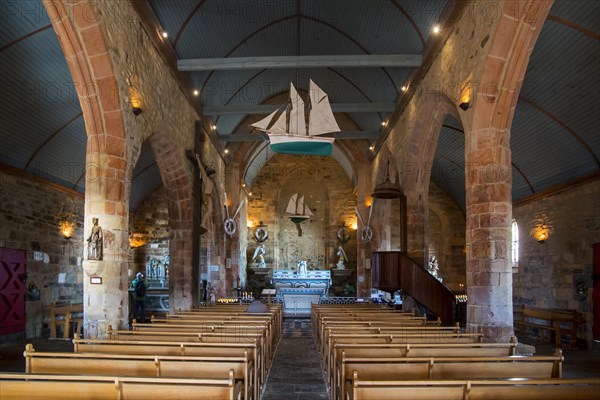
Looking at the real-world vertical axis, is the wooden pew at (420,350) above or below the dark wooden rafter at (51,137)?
below

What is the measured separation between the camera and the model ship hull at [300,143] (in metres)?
10.8

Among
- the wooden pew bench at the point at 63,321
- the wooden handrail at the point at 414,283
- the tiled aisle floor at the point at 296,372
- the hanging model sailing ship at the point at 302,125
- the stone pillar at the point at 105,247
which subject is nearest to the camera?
the tiled aisle floor at the point at 296,372

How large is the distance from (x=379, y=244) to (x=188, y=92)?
8.26 m

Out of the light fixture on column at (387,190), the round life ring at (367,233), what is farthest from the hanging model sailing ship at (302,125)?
the round life ring at (367,233)

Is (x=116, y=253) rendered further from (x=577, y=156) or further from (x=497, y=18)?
(x=577, y=156)

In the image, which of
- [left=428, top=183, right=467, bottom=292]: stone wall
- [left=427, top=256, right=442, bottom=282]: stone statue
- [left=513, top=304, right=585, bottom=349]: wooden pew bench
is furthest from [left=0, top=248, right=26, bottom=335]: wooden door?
[left=428, top=183, right=467, bottom=292]: stone wall

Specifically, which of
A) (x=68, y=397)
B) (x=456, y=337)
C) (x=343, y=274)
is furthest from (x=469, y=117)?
(x=343, y=274)

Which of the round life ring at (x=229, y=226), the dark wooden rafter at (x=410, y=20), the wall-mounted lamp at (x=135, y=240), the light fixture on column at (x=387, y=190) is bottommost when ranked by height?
the wall-mounted lamp at (x=135, y=240)

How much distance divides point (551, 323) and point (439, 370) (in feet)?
26.3

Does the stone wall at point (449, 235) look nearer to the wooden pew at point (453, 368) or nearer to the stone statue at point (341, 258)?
the stone statue at point (341, 258)

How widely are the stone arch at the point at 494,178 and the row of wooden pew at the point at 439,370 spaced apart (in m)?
0.74

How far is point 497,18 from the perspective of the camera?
700cm

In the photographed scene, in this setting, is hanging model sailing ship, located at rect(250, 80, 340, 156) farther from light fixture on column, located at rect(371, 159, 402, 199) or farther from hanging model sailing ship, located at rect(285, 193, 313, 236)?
hanging model sailing ship, located at rect(285, 193, 313, 236)

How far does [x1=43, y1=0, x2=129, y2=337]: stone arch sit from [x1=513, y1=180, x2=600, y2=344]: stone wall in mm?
9014
